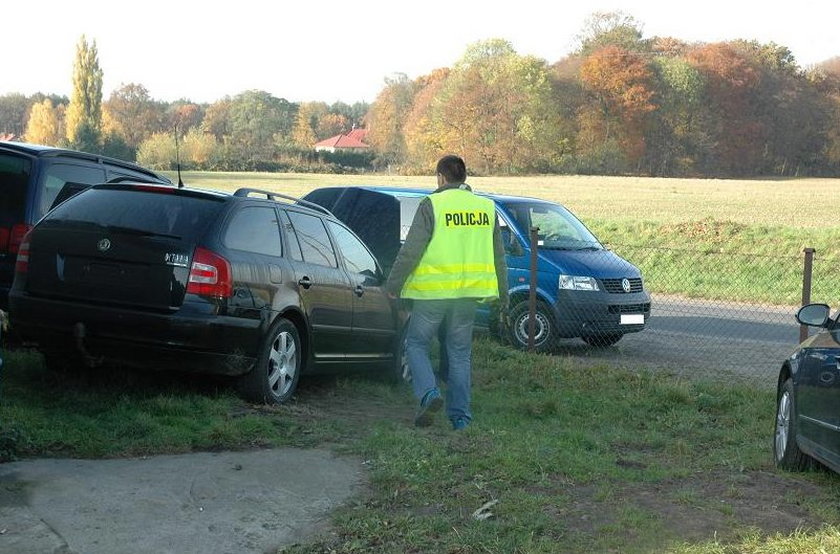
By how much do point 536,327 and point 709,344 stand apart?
2.84m

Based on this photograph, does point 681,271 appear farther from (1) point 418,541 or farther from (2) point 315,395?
(1) point 418,541

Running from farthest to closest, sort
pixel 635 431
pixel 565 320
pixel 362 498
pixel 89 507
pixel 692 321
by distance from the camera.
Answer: pixel 692 321, pixel 565 320, pixel 635 431, pixel 362 498, pixel 89 507

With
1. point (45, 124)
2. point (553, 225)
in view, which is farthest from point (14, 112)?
point (553, 225)

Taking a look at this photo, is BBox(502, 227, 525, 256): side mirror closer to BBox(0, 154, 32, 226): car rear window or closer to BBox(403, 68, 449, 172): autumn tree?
BBox(0, 154, 32, 226): car rear window

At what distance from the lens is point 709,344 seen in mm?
14422

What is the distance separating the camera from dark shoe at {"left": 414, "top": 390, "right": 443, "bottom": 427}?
7801 millimetres

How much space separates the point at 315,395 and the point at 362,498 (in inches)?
132

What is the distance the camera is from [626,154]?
8781 centimetres

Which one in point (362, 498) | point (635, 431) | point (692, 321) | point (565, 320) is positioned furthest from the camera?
point (692, 321)

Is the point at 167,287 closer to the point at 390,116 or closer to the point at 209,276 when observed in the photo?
the point at 209,276

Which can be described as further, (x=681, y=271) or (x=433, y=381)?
(x=681, y=271)

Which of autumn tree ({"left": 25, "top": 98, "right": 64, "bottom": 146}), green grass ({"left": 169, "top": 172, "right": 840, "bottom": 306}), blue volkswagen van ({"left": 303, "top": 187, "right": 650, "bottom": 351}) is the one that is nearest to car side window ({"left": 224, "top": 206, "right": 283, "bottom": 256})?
blue volkswagen van ({"left": 303, "top": 187, "right": 650, "bottom": 351})

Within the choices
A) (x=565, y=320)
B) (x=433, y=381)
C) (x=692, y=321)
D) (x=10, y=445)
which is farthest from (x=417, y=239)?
(x=692, y=321)

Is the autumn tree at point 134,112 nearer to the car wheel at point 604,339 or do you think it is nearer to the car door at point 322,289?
the car wheel at point 604,339
